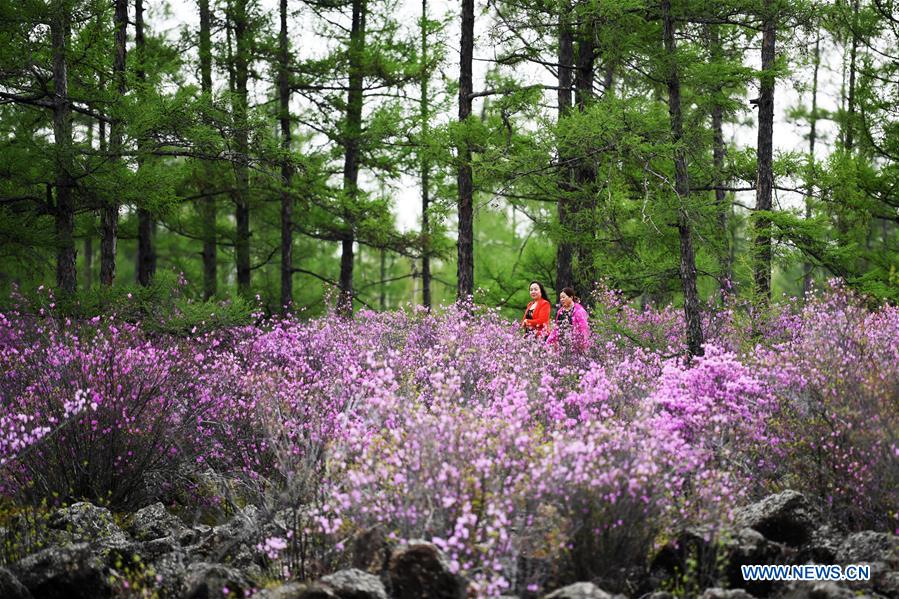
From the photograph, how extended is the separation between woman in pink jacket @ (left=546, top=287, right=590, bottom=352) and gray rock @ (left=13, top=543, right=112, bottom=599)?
6.20 meters

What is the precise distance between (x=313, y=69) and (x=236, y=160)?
6.78 meters

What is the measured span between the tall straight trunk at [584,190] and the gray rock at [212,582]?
8883 millimetres

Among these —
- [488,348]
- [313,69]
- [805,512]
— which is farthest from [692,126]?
[313,69]

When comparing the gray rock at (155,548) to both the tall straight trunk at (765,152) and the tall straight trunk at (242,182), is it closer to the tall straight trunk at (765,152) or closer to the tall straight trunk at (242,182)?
the tall straight trunk at (765,152)

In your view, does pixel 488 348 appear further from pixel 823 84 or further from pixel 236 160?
pixel 823 84

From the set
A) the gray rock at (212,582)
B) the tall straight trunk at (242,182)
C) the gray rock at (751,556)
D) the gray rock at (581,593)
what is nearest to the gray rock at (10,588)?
the gray rock at (212,582)

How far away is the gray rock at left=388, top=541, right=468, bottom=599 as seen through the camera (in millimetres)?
4008

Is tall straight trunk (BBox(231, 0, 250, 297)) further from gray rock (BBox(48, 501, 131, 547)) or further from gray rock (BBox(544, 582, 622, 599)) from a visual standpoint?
gray rock (BBox(544, 582, 622, 599))

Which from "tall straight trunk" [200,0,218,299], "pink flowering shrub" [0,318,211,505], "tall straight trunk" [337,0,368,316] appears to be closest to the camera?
"pink flowering shrub" [0,318,211,505]

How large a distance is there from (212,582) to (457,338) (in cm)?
547

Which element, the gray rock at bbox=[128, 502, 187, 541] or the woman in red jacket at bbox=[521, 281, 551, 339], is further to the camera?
the woman in red jacket at bbox=[521, 281, 551, 339]

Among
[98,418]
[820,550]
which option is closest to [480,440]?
[820,550]

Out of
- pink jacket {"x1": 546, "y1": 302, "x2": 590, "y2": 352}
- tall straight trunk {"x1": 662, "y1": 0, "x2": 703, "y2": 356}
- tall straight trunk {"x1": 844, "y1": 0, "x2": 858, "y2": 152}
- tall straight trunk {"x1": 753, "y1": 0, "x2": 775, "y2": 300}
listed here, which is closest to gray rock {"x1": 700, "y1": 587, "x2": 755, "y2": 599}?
tall straight trunk {"x1": 662, "y1": 0, "x2": 703, "y2": 356}

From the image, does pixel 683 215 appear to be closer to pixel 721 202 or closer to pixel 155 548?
pixel 721 202
